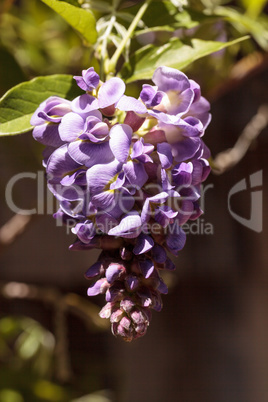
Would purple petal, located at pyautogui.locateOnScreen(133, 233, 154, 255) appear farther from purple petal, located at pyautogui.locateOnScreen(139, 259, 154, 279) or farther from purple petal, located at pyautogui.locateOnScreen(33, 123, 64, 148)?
purple petal, located at pyautogui.locateOnScreen(33, 123, 64, 148)

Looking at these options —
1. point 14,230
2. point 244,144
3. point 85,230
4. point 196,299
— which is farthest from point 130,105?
point 196,299

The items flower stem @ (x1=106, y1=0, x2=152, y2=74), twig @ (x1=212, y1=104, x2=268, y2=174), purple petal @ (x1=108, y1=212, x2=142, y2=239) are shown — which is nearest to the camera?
purple petal @ (x1=108, y1=212, x2=142, y2=239)

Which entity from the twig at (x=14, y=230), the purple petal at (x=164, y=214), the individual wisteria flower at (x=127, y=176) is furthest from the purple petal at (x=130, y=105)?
the twig at (x=14, y=230)

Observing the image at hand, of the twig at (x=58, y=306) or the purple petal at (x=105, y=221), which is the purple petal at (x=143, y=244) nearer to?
the purple petal at (x=105, y=221)

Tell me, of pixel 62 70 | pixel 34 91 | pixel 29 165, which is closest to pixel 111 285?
pixel 34 91

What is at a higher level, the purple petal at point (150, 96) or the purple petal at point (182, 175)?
the purple petal at point (150, 96)

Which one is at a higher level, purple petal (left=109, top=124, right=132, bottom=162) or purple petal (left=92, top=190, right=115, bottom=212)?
purple petal (left=109, top=124, right=132, bottom=162)

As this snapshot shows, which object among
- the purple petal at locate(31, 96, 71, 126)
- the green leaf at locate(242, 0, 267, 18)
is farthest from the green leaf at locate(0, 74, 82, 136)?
the green leaf at locate(242, 0, 267, 18)
